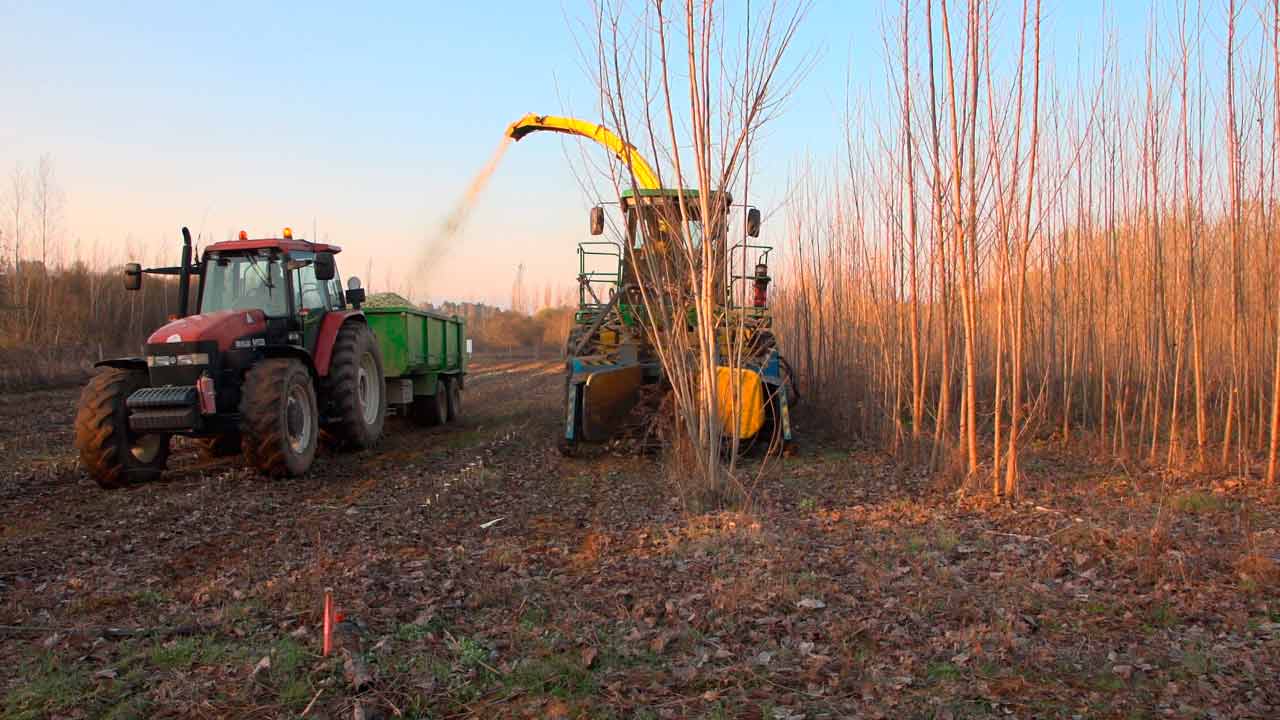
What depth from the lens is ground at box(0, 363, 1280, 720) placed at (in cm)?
328

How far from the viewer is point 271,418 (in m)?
7.58

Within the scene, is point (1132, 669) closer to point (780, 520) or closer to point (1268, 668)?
point (1268, 668)

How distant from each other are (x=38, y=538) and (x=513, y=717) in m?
4.36

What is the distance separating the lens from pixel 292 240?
9.12 m

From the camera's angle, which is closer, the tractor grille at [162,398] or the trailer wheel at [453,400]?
the tractor grille at [162,398]

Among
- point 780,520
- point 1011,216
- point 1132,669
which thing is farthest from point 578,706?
point 1011,216

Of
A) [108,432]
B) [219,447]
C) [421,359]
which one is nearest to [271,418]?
[108,432]

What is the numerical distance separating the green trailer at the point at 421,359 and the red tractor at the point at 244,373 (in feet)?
3.52

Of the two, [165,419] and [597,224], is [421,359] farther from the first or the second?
[165,419]

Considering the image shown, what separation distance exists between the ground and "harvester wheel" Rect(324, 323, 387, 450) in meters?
1.67

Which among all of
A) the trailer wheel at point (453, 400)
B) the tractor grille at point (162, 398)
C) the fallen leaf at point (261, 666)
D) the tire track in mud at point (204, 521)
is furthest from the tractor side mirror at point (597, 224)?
the fallen leaf at point (261, 666)

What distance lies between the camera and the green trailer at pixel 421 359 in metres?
11.1

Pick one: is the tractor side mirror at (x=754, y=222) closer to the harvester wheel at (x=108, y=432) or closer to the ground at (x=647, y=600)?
the ground at (x=647, y=600)

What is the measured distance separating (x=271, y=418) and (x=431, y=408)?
524 centimetres
